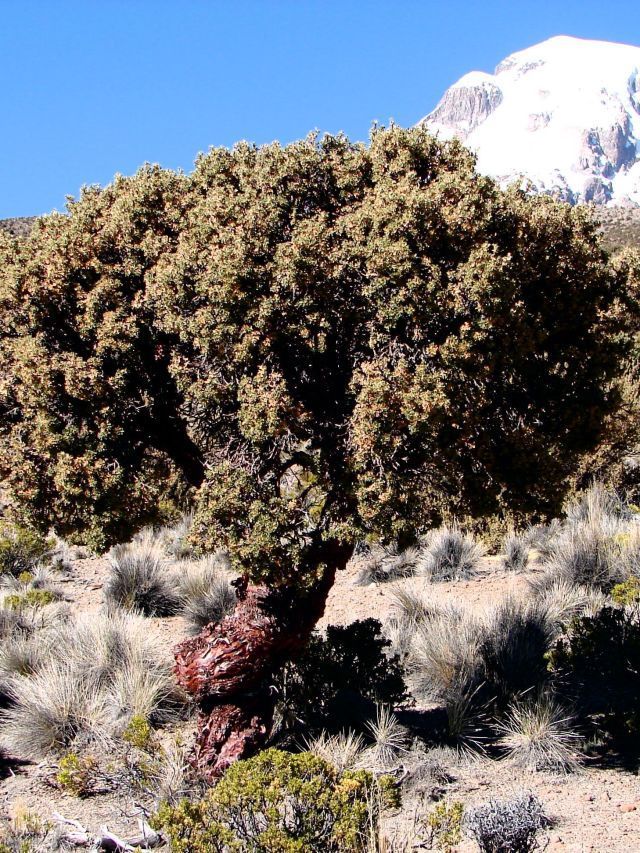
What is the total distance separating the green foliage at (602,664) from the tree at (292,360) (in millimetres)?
2898

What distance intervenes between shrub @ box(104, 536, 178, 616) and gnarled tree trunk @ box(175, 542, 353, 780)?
5.79 m

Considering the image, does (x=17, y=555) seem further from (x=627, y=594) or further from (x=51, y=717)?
(x=627, y=594)

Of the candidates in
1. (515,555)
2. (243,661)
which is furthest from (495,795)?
(515,555)

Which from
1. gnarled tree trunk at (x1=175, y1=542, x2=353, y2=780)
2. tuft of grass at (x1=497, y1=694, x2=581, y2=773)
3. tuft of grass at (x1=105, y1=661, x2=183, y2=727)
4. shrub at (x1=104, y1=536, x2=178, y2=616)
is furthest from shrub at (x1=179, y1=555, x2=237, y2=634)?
tuft of grass at (x1=497, y1=694, x2=581, y2=773)

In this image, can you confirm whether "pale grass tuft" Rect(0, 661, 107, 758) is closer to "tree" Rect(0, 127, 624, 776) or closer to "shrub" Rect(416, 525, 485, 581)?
"tree" Rect(0, 127, 624, 776)

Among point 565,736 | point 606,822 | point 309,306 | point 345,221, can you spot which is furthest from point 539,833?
point 345,221

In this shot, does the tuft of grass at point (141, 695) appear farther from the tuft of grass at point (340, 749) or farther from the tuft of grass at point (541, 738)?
the tuft of grass at point (541, 738)

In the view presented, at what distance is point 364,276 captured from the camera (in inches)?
242

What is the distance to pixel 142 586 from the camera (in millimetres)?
13547

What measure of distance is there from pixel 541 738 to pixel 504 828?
2.41m

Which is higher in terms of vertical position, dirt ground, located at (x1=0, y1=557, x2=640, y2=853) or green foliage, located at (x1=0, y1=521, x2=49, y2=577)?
green foliage, located at (x1=0, y1=521, x2=49, y2=577)

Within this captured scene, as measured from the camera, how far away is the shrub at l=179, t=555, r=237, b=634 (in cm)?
1228

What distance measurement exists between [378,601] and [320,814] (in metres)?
8.57

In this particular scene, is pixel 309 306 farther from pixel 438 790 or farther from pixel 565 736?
pixel 565 736
